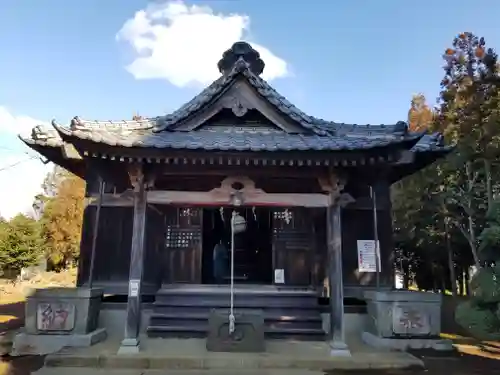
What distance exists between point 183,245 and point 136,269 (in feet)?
8.48

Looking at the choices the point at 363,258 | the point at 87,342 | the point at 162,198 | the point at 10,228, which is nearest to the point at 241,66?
the point at 162,198

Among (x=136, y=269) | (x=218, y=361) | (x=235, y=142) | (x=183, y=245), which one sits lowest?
(x=218, y=361)

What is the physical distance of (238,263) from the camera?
13.3 m

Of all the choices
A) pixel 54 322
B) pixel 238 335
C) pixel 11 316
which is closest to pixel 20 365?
pixel 54 322

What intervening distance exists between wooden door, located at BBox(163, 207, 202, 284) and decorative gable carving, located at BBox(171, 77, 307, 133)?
2.19 meters

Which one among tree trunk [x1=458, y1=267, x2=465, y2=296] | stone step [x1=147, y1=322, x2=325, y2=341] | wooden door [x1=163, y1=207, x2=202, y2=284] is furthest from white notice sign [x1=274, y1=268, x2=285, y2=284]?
tree trunk [x1=458, y1=267, x2=465, y2=296]

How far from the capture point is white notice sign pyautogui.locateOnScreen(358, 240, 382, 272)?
31.8ft

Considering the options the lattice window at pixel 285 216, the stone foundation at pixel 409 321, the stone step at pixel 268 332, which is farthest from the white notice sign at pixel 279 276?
the stone foundation at pixel 409 321

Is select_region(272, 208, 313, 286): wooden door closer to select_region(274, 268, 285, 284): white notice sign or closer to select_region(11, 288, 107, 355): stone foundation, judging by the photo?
select_region(274, 268, 285, 284): white notice sign

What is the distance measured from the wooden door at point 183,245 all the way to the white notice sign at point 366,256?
13.0 ft

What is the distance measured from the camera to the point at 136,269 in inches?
289

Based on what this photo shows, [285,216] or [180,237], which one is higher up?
[285,216]

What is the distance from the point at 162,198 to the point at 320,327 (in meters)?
4.35

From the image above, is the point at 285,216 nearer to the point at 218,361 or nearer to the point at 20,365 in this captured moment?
the point at 218,361
